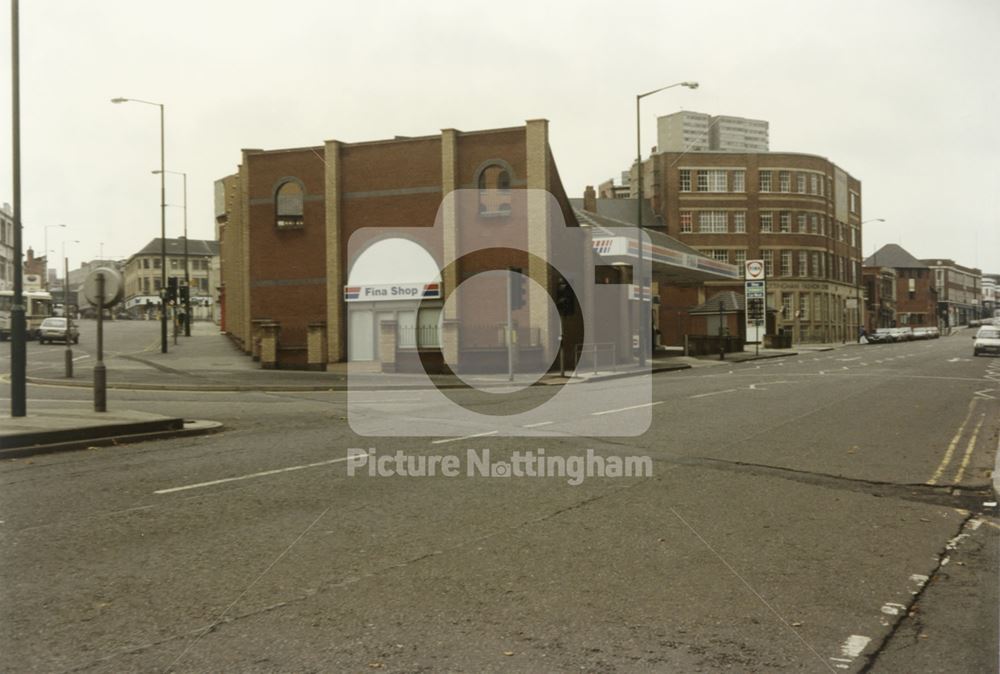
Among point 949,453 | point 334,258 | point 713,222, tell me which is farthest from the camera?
point 713,222

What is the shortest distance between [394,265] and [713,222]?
49.5m

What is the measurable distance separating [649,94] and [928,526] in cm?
2845

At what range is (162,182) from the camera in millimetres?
40688

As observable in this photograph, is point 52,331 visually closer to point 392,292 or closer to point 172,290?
point 172,290

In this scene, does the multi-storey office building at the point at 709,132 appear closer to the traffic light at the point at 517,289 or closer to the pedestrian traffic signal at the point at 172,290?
the pedestrian traffic signal at the point at 172,290

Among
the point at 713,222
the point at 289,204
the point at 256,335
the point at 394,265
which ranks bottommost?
the point at 256,335

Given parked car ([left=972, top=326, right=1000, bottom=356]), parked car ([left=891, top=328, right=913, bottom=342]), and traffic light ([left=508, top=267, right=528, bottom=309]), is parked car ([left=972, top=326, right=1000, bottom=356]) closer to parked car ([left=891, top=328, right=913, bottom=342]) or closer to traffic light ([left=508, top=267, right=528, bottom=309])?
traffic light ([left=508, top=267, right=528, bottom=309])

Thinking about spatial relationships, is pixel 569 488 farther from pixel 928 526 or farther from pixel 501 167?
pixel 501 167

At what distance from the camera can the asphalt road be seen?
160 inches

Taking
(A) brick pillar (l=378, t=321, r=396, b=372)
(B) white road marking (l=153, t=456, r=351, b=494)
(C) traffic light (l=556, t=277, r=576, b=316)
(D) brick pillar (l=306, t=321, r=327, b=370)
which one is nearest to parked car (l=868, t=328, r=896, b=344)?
(C) traffic light (l=556, t=277, r=576, b=316)

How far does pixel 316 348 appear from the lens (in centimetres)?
3200

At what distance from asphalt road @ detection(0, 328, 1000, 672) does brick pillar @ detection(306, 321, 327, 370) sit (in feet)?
67.4

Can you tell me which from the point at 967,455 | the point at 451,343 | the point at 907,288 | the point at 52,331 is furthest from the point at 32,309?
the point at 907,288

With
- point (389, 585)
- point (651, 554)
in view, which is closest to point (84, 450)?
point (389, 585)
